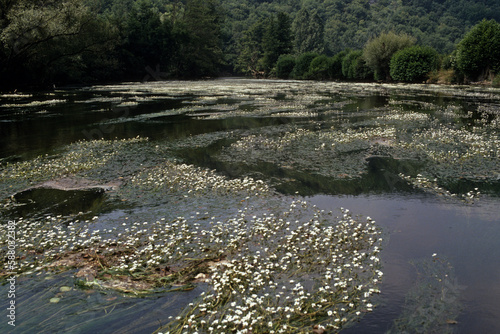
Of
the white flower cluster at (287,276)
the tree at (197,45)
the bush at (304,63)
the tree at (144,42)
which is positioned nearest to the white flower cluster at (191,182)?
the white flower cluster at (287,276)

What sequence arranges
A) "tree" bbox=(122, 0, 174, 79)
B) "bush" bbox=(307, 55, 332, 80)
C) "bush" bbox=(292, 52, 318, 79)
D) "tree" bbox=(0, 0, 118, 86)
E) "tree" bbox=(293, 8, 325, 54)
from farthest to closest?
1. "tree" bbox=(293, 8, 325, 54)
2. "bush" bbox=(292, 52, 318, 79)
3. "tree" bbox=(122, 0, 174, 79)
4. "bush" bbox=(307, 55, 332, 80)
5. "tree" bbox=(0, 0, 118, 86)

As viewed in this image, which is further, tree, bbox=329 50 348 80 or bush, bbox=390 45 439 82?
tree, bbox=329 50 348 80

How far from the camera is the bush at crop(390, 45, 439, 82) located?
6625 centimetres

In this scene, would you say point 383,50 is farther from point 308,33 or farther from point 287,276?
point 308,33

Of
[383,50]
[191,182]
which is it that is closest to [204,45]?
[383,50]

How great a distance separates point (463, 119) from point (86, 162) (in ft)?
74.9

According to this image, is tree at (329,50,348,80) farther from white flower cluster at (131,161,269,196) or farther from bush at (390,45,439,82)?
white flower cluster at (131,161,269,196)

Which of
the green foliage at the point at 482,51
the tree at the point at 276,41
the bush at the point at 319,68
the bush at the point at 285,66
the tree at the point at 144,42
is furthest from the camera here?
the tree at the point at 276,41

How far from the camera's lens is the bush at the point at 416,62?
2608 inches

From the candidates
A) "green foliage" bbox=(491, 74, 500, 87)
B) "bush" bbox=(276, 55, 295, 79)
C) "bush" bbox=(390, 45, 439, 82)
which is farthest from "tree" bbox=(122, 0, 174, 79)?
"green foliage" bbox=(491, 74, 500, 87)

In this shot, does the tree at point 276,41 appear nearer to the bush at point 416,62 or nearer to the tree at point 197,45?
the tree at point 197,45

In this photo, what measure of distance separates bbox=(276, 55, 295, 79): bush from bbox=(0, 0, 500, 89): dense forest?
0.29 m

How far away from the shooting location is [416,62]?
6606cm

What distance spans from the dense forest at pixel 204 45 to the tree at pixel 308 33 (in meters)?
0.48
